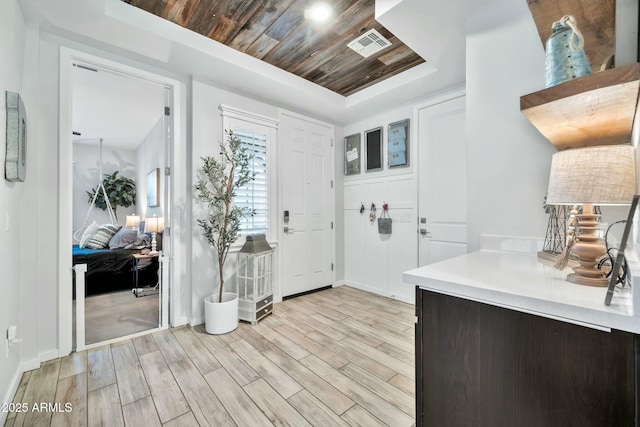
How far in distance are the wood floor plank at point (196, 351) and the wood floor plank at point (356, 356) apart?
82 cm

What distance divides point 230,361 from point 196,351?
0.35 metres

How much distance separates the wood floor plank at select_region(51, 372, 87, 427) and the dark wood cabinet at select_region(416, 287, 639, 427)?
1774 mm

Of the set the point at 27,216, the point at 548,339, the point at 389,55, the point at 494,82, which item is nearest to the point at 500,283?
the point at 548,339

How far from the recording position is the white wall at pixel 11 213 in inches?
55.4

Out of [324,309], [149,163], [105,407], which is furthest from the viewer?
[149,163]

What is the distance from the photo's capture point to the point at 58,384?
5.58ft

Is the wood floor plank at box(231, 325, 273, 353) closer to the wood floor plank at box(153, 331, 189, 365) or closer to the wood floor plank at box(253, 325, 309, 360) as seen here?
the wood floor plank at box(253, 325, 309, 360)

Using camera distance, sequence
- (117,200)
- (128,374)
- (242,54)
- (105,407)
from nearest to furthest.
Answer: (105,407)
(128,374)
(242,54)
(117,200)

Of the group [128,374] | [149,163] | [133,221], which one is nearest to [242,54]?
[128,374]

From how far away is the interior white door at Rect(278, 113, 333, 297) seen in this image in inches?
132

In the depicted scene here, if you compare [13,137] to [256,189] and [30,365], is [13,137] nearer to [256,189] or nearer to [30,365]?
[30,365]

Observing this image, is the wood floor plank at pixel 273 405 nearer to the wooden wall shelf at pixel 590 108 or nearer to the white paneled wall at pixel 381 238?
the wooden wall shelf at pixel 590 108

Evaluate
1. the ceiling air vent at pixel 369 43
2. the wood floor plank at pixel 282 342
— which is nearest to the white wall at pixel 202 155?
the wood floor plank at pixel 282 342

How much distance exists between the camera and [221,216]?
2650 millimetres
